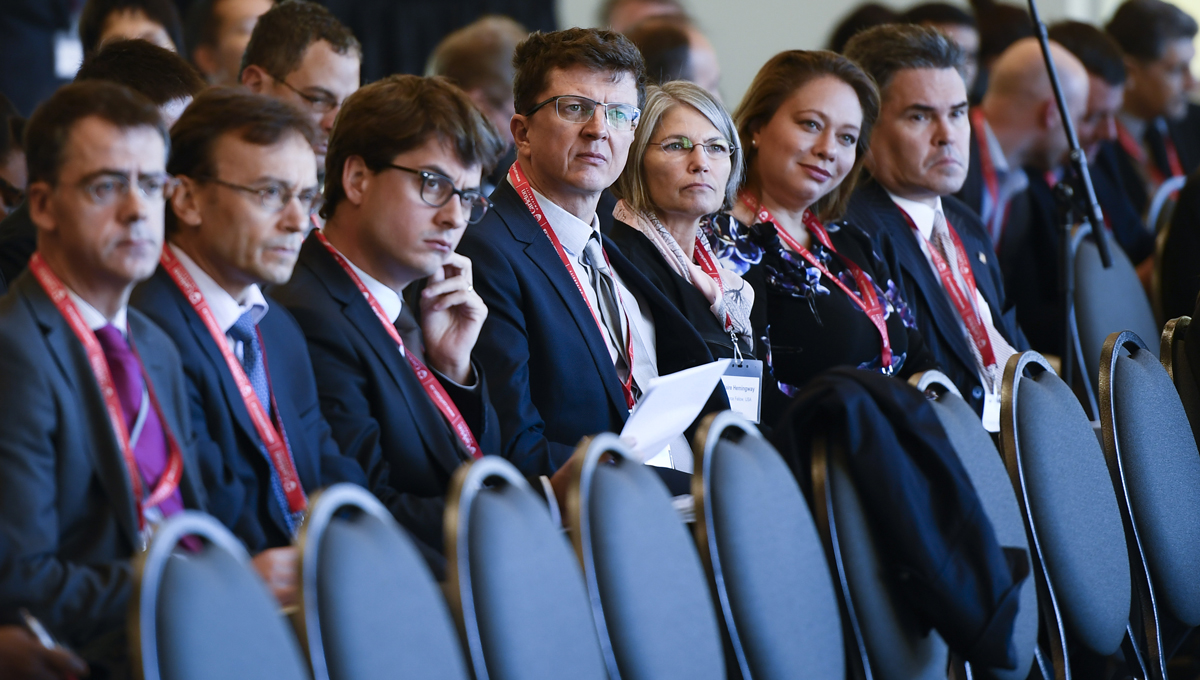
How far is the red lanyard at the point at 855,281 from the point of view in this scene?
3.29m

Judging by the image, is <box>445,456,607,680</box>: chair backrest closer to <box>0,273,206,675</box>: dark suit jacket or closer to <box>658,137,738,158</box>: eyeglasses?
<box>0,273,206,675</box>: dark suit jacket

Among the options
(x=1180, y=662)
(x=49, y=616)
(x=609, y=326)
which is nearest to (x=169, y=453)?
(x=49, y=616)

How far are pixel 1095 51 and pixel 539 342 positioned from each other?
155 inches

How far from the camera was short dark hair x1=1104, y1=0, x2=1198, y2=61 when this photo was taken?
623 centimetres

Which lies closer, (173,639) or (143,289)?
(173,639)

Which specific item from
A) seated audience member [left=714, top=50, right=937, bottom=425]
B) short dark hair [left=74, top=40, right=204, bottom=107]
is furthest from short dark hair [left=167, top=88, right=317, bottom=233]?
seated audience member [left=714, top=50, right=937, bottom=425]

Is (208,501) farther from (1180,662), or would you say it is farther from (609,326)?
(1180,662)

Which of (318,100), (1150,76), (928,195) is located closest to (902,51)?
(928,195)

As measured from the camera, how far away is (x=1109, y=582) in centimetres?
230

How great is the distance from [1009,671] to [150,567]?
1.49 meters

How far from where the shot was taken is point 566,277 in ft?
9.01

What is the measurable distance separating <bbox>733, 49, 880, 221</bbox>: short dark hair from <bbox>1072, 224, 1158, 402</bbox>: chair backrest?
94cm

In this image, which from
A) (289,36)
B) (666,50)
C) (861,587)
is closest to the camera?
(861,587)

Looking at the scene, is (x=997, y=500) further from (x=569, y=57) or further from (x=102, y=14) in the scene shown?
(x=102, y=14)
